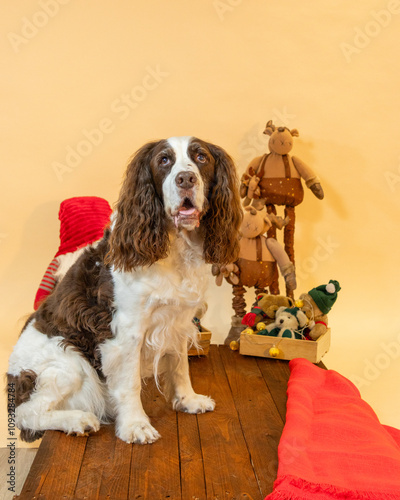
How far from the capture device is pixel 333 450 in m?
2.58

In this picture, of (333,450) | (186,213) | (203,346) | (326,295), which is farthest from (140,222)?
(326,295)

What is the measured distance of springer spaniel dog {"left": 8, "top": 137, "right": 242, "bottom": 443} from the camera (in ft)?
8.98

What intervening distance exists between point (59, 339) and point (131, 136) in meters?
2.43

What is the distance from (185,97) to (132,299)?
2.62 metres

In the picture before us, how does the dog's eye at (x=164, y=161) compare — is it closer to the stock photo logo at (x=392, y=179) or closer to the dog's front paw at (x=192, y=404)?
the dog's front paw at (x=192, y=404)

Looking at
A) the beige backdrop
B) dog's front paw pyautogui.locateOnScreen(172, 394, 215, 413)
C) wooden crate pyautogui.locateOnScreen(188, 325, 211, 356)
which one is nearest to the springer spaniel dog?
dog's front paw pyautogui.locateOnScreen(172, 394, 215, 413)

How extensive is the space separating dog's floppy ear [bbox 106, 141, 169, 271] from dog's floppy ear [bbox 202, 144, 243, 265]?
22cm

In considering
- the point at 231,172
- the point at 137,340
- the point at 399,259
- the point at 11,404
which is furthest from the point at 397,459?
the point at 399,259

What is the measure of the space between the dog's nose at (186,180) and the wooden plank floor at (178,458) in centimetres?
119

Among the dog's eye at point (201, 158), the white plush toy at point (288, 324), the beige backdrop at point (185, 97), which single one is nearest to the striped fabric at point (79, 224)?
the beige backdrop at point (185, 97)

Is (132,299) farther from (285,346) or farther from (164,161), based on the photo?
(285,346)

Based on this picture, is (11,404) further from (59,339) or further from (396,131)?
(396,131)

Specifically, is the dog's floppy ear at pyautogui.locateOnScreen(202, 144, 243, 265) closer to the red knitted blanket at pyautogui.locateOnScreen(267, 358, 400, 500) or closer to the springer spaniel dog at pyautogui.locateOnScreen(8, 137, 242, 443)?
the springer spaniel dog at pyautogui.locateOnScreen(8, 137, 242, 443)

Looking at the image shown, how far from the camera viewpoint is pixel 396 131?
5086mm
